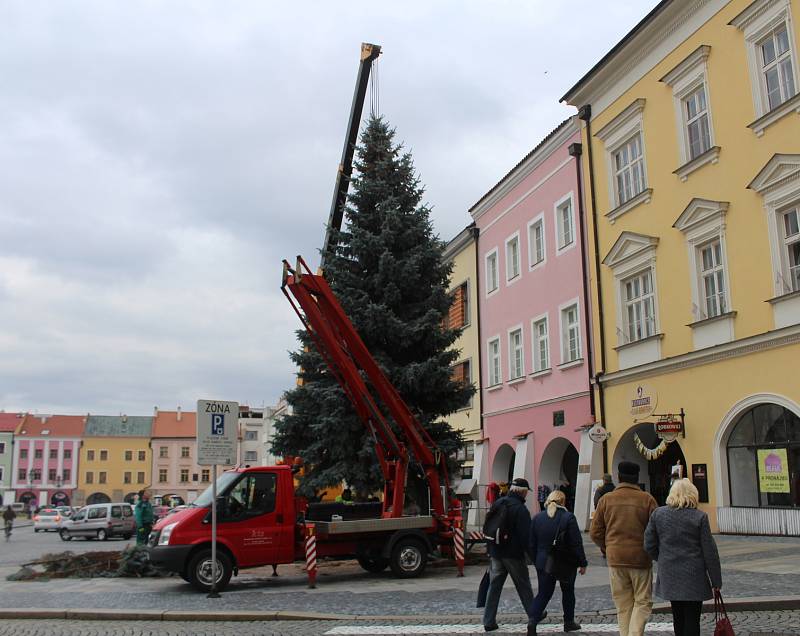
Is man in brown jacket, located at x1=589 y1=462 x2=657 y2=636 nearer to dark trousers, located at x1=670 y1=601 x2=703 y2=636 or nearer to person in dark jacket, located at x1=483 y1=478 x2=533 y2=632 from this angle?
dark trousers, located at x1=670 y1=601 x2=703 y2=636

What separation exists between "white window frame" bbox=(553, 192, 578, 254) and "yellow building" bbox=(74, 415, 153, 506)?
97.2m

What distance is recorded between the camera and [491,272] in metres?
32.8

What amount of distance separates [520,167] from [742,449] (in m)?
13.8

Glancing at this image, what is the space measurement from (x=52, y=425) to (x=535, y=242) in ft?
340

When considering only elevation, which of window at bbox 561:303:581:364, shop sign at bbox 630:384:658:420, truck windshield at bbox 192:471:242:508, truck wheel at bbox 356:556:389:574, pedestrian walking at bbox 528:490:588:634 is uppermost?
window at bbox 561:303:581:364

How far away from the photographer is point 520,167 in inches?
1160

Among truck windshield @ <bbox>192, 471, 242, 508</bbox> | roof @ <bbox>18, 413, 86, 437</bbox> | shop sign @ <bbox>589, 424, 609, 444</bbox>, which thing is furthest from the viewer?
roof @ <bbox>18, 413, 86, 437</bbox>

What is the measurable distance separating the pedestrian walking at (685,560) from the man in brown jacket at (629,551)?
0.55 m

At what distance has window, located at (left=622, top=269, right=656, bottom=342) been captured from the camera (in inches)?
870

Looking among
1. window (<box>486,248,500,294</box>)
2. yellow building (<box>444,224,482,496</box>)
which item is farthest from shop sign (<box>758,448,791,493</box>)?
yellow building (<box>444,224,482,496</box>)

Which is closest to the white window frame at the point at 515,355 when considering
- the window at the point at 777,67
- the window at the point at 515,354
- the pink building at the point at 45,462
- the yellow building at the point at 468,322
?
the window at the point at 515,354

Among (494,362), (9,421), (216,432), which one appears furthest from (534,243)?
(9,421)

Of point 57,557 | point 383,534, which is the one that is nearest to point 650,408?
point 383,534

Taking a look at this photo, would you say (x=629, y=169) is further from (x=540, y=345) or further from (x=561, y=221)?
(x=540, y=345)
